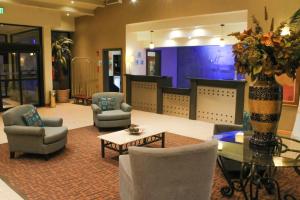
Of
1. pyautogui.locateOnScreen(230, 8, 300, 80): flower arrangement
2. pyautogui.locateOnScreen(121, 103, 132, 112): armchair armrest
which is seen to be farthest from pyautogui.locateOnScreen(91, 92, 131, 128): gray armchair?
pyautogui.locateOnScreen(230, 8, 300, 80): flower arrangement

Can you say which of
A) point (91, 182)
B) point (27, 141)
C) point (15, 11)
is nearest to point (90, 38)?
point (15, 11)

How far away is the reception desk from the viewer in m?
6.79

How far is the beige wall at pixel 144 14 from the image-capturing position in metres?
5.91

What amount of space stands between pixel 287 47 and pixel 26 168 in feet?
12.6

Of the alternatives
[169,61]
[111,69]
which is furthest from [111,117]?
[169,61]

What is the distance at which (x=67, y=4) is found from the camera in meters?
9.34

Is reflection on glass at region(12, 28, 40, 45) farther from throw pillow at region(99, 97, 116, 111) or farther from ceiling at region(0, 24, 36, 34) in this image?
throw pillow at region(99, 97, 116, 111)

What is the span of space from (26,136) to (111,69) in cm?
628

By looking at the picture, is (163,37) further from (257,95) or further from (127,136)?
(257,95)

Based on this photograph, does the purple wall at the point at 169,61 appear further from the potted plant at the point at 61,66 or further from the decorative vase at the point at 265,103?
the decorative vase at the point at 265,103

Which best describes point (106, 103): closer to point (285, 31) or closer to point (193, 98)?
point (193, 98)

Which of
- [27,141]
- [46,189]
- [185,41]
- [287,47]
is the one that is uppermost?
[185,41]

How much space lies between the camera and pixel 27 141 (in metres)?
4.42

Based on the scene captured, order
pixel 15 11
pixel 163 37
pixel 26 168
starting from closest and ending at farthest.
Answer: pixel 26 168, pixel 15 11, pixel 163 37
